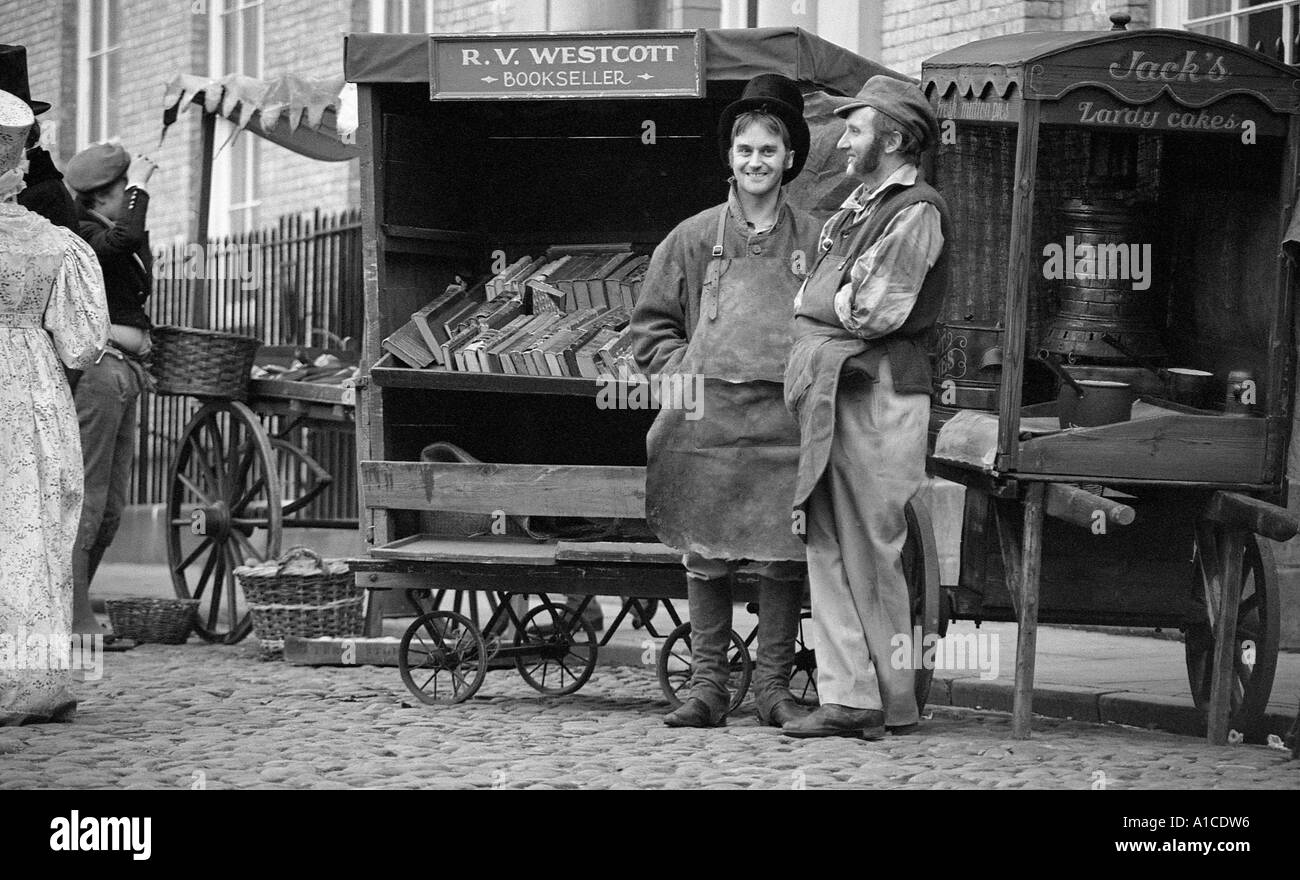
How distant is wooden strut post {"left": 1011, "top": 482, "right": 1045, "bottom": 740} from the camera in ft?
21.7

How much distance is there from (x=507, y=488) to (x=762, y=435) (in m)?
1.23

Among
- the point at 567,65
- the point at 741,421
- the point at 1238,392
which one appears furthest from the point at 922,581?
the point at 567,65

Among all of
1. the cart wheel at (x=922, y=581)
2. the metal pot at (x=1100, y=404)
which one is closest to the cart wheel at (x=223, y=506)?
the cart wheel at (x=922, y=581)

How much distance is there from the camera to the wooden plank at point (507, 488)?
754 cm

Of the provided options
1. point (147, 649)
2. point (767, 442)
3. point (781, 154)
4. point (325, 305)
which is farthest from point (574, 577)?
point (325, 305)

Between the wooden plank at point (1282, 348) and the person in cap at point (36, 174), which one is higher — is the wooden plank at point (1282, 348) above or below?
below

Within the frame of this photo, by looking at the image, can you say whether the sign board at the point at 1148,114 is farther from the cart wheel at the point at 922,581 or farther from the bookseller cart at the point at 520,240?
the cart wheel at the point at 922,581

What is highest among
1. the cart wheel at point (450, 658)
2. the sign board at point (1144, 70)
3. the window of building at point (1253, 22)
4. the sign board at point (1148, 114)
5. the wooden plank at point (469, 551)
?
the window of building at point (1253, 22)

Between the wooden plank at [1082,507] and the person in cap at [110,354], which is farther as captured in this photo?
the person in cap at [110,354]

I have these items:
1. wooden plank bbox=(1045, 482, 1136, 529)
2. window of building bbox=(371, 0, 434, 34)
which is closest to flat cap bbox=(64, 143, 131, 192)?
window of building bbox=(371, 0, 434, 34)

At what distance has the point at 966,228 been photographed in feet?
25.8

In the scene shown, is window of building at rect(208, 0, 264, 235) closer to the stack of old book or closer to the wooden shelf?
the stack of old book

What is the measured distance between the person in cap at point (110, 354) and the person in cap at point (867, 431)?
14.1ft

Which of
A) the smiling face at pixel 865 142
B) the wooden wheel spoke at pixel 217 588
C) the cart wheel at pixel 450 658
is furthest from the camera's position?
the wooden wheel spoke at pixel 217 588
